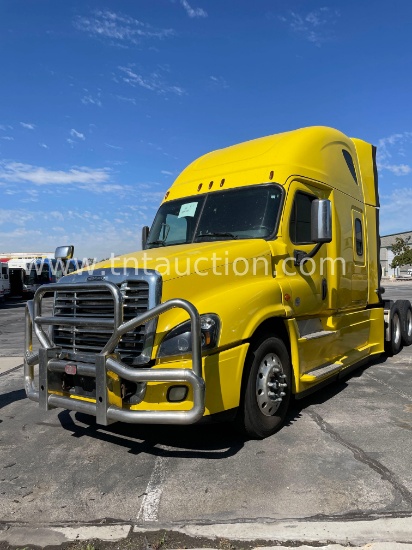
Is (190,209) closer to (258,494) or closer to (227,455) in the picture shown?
(227,455)

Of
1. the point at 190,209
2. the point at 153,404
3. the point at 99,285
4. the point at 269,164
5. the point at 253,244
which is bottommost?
the point at 153,404

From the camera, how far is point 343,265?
6.07 m

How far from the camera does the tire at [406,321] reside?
9094 millimetres

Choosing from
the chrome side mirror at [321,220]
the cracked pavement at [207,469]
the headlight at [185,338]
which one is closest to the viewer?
the cracked pavement at [207,469]

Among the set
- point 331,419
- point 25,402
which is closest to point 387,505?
point 331,419

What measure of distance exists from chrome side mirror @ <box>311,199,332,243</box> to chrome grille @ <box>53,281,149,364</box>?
2035 millimetres

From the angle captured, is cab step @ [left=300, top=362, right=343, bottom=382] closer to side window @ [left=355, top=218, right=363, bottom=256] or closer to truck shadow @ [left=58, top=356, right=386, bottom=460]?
truck shadow @ [left=58, top=356, right=386, bottom=460]

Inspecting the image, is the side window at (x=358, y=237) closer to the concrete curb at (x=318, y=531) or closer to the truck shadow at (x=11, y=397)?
the concrete curb at (x=318, y=531)

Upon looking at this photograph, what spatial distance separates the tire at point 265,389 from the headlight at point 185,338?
24.2 inches

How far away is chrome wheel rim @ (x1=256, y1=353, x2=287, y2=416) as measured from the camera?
169 inches

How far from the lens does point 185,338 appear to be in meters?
3.61

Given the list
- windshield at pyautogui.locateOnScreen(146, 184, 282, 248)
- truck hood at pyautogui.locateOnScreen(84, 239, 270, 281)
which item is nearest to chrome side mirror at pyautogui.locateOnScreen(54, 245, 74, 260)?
windshield at pyautogui.locateOnScreen(146, 184, 282, 248)

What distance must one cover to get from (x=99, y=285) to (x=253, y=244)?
5.29 feet

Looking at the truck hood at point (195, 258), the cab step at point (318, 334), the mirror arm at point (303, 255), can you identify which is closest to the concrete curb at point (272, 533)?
the truck hood at point (195, 258)
